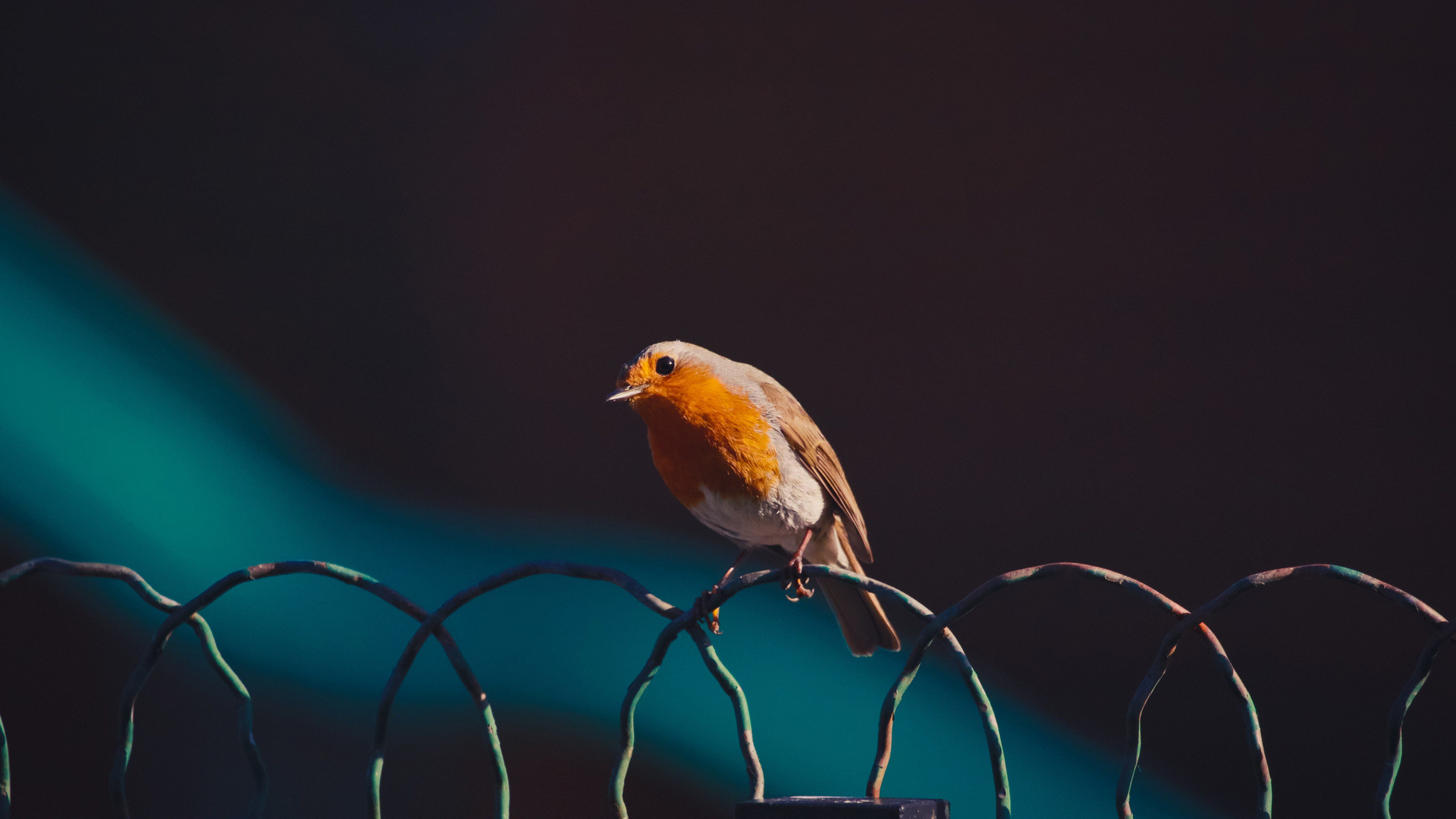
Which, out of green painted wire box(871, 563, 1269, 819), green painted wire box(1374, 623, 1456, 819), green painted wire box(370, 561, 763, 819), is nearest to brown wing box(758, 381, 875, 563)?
green painted wire box(370, 561, 763, 819)

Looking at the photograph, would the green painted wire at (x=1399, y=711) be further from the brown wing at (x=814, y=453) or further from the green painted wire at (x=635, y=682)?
the brown wing at (x=814, y=453)

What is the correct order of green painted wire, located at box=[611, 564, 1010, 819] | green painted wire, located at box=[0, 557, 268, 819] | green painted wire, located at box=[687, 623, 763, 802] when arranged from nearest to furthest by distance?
green painted wire, located at box=[611, 564, 1010, 819]
green painted wire, located at box=[687, 623, 763, 802]
green painted wire, located at box=[0, 557, 268, 819]

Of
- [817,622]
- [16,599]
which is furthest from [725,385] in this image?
[16,599]

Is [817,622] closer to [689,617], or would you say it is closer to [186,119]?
[689,617]

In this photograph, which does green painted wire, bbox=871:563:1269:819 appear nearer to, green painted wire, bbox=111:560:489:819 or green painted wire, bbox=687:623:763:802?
green painted wire, bbox=687:623:763:802

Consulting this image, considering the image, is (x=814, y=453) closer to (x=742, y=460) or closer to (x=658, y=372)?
(x=742, y=460)

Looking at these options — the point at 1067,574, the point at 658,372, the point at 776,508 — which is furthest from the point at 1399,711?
the point at 658,372

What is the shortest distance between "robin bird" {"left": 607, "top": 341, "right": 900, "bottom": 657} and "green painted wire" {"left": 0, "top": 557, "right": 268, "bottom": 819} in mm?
770

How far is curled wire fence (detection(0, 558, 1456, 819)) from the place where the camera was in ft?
3.48

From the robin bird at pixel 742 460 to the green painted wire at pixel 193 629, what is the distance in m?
0.77

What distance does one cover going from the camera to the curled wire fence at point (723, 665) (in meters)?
1.06

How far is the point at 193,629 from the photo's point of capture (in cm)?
145

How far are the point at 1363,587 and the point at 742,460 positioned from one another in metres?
1.15

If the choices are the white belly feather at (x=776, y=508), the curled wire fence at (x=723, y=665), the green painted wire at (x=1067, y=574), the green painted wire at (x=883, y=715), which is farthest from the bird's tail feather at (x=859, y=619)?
the green painted wire at (x=1067, y=574)
